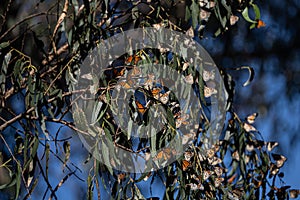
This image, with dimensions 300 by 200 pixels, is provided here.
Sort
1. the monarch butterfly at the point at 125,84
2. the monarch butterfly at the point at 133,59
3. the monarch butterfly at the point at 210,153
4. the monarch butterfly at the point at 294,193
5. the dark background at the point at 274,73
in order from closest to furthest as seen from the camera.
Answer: the monarch butterfly at the point at 125,84 < the monarch butterfly at the point at 133,59 < the monarch butterfly at the point at 210,153 < the monarch butterfly at the point at 294,193 < the dark background at the point at 274,73

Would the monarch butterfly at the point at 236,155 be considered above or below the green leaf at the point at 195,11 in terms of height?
below

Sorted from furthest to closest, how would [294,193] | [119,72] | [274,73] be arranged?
[274,73] → [294,193] → [119,72]

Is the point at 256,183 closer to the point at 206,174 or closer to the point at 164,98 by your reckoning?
the point at 206,174

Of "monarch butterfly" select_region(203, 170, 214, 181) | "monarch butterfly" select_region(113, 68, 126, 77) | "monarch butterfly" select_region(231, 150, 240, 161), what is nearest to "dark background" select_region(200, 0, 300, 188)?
"monarch butterfly" select_region(231, 150, 240, 161)

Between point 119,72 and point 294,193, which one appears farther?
point 294,193

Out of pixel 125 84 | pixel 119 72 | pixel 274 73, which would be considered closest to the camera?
pixel 125 84

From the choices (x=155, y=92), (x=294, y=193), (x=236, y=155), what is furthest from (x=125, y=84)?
(x=294, y=193)

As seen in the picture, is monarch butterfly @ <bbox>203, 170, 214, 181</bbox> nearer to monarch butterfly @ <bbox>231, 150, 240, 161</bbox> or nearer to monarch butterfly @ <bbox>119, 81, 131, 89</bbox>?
monarch butterfly @ <bbox>231, 150, 240, 161</bbox>

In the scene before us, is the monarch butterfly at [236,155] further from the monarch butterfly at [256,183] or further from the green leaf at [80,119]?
the green leaf at [80,119]

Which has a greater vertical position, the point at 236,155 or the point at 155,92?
the point at 236,155

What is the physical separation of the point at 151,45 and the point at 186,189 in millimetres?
433

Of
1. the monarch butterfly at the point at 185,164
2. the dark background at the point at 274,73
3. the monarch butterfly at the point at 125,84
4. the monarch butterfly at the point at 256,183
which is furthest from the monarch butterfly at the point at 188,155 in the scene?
the dark background at the point at 274,73

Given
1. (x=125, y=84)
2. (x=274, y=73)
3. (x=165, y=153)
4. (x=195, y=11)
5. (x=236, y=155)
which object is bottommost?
(x=165, y=153)

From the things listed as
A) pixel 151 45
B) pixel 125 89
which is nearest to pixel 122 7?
pixel 151 45
